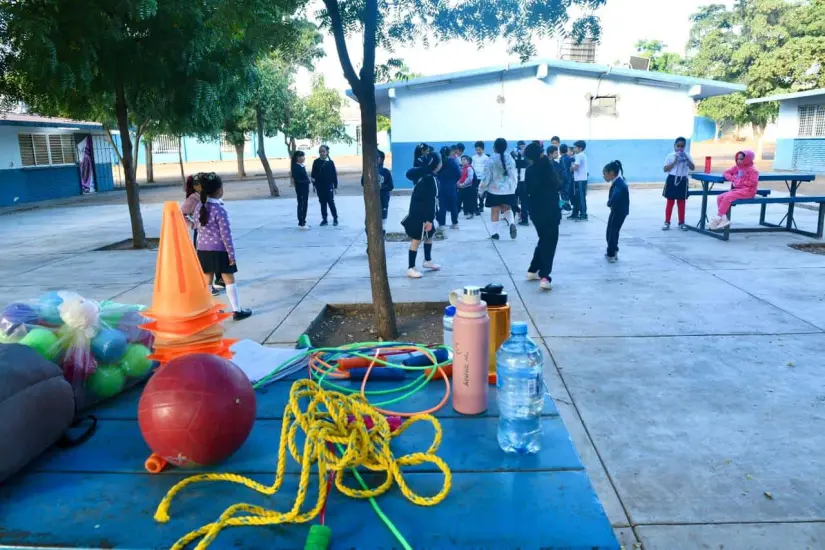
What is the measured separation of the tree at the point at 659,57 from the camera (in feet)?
187

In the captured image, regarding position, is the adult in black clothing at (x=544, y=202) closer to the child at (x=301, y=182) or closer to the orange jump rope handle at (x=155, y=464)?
the orange jump rope handle at (x=155, y=464)

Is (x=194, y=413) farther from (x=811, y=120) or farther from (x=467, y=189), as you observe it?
(x=811, y=120)

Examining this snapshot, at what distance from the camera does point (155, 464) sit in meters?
1.90

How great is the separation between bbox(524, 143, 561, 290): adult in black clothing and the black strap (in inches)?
239

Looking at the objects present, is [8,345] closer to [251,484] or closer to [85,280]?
[251,484]

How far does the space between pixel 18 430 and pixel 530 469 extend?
1.48 meters

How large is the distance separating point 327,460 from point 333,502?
0.37ft

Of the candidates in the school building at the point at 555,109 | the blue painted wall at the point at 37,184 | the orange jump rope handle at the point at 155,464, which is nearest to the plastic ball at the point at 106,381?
the orange jump rope handle at the point at 155,464

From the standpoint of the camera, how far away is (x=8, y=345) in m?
1.98

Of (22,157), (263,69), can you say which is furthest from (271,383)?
(22,157)

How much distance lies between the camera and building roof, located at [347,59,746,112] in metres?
21.6

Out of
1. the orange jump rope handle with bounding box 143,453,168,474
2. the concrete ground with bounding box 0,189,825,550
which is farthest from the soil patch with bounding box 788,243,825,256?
the orange jump rope handle with bounding box 143,453,168,474

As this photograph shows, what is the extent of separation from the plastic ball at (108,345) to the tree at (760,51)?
43003 millimetres

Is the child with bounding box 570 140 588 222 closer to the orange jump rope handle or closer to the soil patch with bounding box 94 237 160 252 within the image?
the soil patch with bounding box 94 237 160 252
